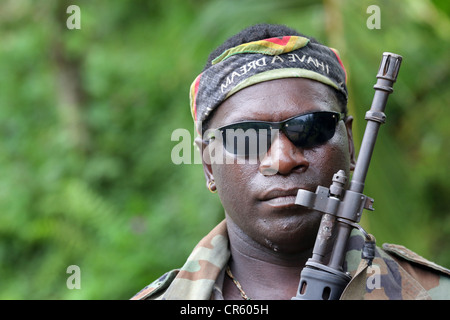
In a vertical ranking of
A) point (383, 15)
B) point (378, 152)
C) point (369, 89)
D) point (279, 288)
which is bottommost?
point (279, 288)

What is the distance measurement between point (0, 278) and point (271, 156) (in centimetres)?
574

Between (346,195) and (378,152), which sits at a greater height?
(378,152)

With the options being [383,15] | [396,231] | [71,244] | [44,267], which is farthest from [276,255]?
[44,267]

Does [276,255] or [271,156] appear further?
[276,255]

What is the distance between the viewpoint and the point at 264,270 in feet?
8.50

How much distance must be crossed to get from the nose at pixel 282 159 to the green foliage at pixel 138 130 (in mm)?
1833

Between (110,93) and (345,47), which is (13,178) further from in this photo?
(345,47)

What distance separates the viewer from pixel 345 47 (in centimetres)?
456

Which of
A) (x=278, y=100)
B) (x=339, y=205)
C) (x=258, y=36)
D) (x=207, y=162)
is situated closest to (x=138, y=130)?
(x=207, y=162)

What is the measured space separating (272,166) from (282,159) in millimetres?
51

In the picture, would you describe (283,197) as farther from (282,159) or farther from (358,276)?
(358,276)

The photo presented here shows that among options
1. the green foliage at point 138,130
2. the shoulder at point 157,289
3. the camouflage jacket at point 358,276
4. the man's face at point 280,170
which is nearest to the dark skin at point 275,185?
the man's face at point 280,170

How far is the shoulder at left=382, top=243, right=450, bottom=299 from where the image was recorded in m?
2.44

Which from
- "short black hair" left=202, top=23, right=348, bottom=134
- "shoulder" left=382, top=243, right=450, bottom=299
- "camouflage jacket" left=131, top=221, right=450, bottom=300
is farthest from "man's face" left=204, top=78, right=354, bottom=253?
"shoulder" left=382, top=243, right=450, bottom=299
